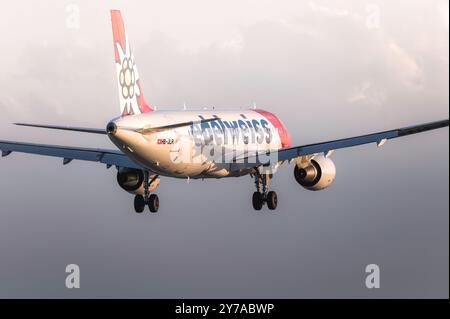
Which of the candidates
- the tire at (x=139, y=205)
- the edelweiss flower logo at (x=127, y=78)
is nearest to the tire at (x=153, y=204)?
the tire at (x=139, y=205)

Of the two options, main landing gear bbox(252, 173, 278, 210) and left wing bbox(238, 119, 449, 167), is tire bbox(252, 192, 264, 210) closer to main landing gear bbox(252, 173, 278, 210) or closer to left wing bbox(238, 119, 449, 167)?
main landing gear bbox(252, 173, 278, 210)

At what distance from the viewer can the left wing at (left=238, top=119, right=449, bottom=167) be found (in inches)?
3440

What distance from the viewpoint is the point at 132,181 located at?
3799 inches

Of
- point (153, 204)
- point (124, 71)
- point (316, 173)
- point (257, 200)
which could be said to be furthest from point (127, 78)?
point (316, 173)

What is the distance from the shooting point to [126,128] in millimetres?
85875

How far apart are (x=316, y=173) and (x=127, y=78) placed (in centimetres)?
1367

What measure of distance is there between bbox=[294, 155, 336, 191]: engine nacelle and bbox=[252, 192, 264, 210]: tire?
106 inches

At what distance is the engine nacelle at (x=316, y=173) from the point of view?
97.8 m

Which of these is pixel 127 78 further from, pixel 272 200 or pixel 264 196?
pixel 272 200

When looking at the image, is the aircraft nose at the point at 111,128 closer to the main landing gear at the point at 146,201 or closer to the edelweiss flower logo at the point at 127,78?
the edelweiss flower logo at the point at 127,78
